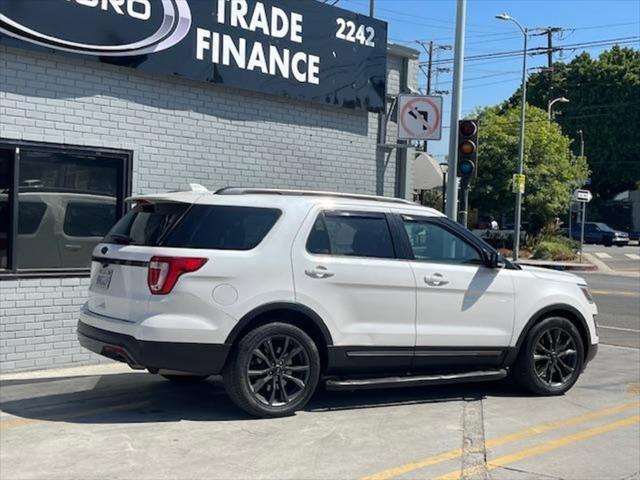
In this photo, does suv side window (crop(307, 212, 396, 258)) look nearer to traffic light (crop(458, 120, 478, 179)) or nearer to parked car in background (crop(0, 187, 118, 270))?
parked car in background (crop(0, 187, 118, 270))

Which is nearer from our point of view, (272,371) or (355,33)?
(272,371)

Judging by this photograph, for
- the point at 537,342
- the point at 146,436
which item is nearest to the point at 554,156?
the point at 537,342

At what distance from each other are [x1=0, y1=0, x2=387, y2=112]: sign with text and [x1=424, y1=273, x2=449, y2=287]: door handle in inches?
166

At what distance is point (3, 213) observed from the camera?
8047 mm

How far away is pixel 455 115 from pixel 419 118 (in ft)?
3.16

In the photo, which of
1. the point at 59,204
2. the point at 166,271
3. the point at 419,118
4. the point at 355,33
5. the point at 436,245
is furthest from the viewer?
the point at 419,118

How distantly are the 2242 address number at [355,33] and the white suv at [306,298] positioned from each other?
466 cm

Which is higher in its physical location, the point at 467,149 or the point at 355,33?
the point at 355,33

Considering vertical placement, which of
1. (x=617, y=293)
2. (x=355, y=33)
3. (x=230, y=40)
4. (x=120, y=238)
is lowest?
(x=617, y=293)

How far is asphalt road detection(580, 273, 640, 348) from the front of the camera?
12.6 meters

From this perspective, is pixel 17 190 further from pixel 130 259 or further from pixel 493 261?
pixel 493 261

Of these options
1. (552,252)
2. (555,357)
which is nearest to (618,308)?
(555,357)

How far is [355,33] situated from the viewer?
11.3 meters

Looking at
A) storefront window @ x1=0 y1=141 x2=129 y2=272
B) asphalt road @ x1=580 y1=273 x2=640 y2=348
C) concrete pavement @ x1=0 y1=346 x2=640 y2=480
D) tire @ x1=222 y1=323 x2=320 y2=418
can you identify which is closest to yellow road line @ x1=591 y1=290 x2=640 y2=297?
asphalt road @ x1=580 y1=273 x2=640 y2=348
